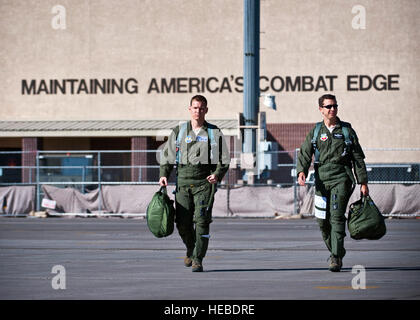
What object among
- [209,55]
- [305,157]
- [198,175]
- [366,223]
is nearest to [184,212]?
[198,175]

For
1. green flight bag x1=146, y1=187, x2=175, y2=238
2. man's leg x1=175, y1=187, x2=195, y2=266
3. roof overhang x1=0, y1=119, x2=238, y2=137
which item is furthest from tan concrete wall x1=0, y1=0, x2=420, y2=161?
green flight bag x1=146, y1=187, x2=175, y2=238

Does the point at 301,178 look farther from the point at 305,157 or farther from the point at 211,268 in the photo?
the point at 211,268

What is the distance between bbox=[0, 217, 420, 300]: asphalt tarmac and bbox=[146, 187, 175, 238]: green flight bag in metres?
0.49

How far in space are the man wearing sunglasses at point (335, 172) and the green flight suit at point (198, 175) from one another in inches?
39.4

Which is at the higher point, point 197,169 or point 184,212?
point 197,169

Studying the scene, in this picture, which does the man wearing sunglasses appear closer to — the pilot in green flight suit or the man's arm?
the man's arm

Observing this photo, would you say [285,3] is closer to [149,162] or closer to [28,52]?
[149,162]

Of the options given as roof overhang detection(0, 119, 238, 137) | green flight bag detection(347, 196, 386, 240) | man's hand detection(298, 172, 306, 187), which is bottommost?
green flight bag detection(347, 196, 386, 240)

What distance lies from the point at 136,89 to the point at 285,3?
837 cm

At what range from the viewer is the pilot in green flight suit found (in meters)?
11.3

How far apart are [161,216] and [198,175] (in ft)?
2.08

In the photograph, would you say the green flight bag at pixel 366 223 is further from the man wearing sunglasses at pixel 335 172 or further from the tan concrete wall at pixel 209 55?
the tan concrete wall at pixel 209 55

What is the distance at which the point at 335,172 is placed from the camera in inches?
445
